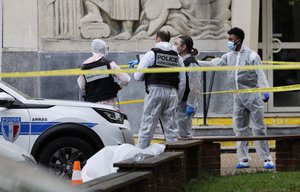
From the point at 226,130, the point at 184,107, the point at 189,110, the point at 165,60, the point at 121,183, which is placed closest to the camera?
the point at 121,183

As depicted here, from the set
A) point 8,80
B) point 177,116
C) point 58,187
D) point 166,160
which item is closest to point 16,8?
point 8,80

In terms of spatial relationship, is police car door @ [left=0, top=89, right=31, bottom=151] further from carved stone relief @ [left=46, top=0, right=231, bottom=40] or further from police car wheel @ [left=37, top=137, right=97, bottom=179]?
carved stone relief @ [left=46, top=0, right=231, bottom=40]

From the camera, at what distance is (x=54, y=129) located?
340 inches

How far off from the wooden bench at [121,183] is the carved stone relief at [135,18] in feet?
30.1

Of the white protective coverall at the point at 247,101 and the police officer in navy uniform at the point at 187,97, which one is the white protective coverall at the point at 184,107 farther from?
the white protective coverall at the point at 247,101

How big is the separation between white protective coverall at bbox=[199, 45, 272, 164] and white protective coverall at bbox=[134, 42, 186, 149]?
1.01 meters

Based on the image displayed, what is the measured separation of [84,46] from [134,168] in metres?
8.97

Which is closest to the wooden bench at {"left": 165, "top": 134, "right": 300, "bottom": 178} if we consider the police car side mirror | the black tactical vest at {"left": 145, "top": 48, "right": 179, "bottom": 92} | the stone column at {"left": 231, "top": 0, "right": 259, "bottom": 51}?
the black tactical vest at {"left": 145, "top": 48, "right": 179, "bottom": 92}

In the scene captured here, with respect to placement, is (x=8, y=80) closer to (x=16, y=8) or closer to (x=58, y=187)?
(x=16, y=8)

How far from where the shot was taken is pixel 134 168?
19.2 ft

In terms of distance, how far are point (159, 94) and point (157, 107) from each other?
6.5 inches

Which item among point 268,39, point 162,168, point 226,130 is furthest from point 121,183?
point 268,39

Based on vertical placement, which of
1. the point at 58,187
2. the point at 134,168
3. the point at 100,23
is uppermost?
the point at 100,23

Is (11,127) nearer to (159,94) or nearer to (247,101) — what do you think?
(159,94)
